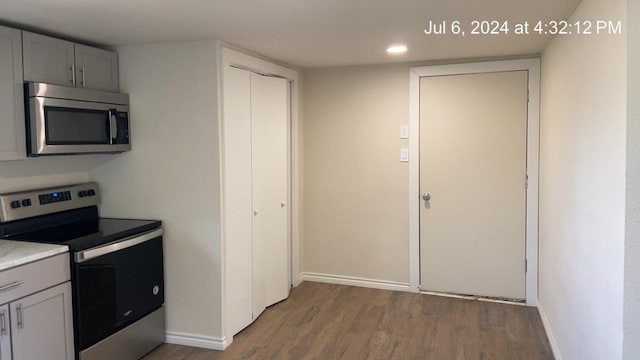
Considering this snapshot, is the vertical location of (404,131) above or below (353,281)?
above

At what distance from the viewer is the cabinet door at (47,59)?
2639mm

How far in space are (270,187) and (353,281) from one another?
51.6 inches

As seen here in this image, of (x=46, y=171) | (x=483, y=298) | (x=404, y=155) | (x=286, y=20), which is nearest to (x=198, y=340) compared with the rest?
(x=46, y=171)

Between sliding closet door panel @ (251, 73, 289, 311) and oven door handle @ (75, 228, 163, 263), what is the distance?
82cm

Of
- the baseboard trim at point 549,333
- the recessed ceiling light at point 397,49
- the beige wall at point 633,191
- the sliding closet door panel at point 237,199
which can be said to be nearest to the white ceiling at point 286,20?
the recessed ceiling light at point 397,49

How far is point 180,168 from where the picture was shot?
319 cm

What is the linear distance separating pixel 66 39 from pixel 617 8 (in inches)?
120

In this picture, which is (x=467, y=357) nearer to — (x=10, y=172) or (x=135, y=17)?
(x=135, y=17)

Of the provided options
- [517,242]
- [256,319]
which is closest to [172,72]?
[256,319]

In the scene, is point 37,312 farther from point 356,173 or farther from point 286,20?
point 356,173

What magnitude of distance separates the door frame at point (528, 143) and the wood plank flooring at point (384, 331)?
41 centimetres

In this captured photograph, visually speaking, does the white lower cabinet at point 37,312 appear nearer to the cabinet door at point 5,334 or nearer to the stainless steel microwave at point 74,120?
the cabinet door at point 5,334

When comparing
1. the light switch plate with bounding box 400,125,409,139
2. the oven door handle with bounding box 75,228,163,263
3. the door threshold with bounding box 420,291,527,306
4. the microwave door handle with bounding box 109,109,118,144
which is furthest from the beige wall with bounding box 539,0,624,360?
the microwave door handle with bounding box 109,109,118,144

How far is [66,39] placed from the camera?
9.86 ft
